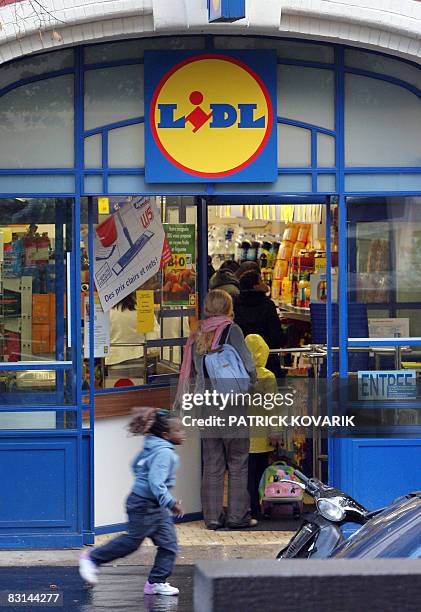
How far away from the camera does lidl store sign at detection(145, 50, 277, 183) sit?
29.4ft

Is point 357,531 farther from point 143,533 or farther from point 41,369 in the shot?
point 41,369

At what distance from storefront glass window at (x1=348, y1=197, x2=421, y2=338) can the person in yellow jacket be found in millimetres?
960

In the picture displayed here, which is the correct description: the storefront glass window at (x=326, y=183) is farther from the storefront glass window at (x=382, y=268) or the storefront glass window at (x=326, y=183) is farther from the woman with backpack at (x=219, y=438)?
the woman with backpack at (x=219, y=438)

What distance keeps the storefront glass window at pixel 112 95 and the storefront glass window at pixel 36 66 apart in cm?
20

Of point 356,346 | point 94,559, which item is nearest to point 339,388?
point 356,346

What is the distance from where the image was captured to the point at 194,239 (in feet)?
32.7

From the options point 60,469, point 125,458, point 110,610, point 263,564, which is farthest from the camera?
point 125,458

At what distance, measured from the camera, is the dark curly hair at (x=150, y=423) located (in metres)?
7.28

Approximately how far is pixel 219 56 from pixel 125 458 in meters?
3.23

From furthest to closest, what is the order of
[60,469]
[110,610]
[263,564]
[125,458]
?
[125,458]
[60,469]
[110,610]
[263,564]

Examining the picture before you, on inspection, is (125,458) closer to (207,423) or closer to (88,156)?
(207,423)

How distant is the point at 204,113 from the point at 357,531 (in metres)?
4.16

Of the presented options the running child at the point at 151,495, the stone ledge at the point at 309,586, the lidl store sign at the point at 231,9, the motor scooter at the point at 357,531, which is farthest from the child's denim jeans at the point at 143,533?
the stone ledge at the point at 309,586

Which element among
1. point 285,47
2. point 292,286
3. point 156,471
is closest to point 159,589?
point 156,471
